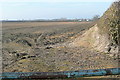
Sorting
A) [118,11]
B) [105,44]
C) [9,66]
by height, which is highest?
[118,11]

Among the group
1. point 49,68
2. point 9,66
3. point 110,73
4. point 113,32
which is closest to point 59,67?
point 49,68

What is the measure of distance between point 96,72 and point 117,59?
4549 millimetres

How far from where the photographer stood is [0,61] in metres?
13.4

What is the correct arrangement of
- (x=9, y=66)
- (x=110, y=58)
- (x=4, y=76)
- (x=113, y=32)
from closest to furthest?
(x=4, y=76) → (x=9, y=66) → (x=110, y=58) → (x=113, y=32)

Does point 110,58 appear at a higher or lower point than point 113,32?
lower

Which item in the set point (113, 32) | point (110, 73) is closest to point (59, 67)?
point (110, 73)

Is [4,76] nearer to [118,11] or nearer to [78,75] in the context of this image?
[78,75]

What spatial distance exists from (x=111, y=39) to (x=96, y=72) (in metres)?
6.41

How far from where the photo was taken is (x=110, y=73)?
8484 millimetres

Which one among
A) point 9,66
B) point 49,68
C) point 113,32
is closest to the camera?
point 49,68

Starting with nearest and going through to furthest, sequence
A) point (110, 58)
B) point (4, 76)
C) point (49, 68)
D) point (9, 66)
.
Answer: point (4, 76)
point (49, 68)
point (9, 66)
point (110, 58)

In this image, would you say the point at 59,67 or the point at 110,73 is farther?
the point at 59,67

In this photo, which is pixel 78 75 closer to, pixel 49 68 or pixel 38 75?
pixel 38 75

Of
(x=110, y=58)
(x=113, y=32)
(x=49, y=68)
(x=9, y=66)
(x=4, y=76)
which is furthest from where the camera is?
(x=113, y=32)
